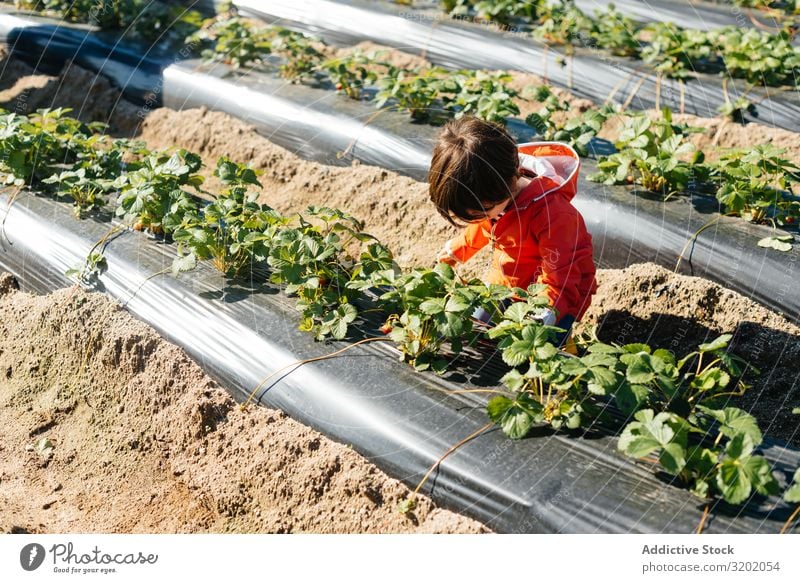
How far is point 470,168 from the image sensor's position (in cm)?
279

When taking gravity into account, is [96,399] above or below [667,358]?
below

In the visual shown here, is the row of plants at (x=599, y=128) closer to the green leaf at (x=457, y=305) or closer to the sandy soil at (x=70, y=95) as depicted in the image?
the sandy soil at (x=70, y=95)

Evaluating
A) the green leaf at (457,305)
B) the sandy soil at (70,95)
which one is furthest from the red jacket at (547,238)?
the sandy soil at (70,95)

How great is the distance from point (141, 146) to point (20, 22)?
419 centimetres

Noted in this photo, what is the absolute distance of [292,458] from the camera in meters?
2.86

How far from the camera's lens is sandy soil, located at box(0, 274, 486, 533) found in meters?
2.76

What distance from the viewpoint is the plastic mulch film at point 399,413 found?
2.38 m

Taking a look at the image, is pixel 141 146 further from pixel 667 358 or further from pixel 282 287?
pixel 667 358

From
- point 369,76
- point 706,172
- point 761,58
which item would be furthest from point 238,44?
point 761,58

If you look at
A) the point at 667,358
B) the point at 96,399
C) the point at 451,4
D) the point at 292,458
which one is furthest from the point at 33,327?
the point at 451,4

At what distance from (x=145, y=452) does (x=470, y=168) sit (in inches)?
66.7

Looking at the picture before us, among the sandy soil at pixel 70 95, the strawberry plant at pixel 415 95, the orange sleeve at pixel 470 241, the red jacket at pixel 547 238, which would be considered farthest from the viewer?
the sandy soil at pixel 70 95
